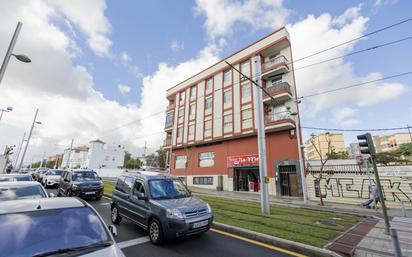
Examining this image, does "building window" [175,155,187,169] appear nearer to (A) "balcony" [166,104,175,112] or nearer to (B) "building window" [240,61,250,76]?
(A) "balcony" [166,104,175,112]

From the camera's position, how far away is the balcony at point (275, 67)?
75.2 ft

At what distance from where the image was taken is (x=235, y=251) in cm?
507

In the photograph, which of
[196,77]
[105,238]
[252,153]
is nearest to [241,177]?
[252,153]

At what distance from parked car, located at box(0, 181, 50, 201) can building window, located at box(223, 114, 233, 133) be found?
22047 mm

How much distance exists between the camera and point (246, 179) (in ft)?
81.0

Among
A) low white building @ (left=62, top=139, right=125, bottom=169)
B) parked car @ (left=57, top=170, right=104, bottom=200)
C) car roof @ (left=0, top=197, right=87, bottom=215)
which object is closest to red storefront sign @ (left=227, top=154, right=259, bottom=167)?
parked car @ (left=57, top=170, right=104, bottom=200)

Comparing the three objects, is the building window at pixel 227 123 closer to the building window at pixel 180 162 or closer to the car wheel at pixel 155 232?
the building window at pixel 180 162

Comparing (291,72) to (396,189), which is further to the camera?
(291,72)

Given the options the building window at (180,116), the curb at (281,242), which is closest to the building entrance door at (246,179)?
the building window at (180,116)

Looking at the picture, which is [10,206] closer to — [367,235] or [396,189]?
[367,235]

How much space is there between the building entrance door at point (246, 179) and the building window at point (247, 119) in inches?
201

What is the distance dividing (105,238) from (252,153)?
22134 mm

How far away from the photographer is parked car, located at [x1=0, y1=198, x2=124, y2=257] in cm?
247

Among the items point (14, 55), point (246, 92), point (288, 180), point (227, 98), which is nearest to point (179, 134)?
point (227, 98)
